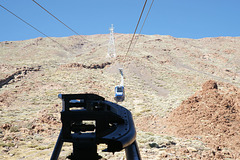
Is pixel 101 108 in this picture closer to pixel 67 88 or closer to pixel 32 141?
pixel 32 141

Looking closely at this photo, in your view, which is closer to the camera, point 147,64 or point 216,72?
point 147,64

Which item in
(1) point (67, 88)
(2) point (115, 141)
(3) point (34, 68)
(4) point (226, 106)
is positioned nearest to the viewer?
(2) point (115, 141)

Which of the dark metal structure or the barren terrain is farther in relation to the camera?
the barren terrain

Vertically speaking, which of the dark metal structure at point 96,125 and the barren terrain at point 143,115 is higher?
the dark metal structure at point 96,125

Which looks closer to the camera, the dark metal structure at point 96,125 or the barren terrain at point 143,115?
the dark metal structure at point 96,125

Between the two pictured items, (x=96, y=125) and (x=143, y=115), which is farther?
(x=143, y=115)

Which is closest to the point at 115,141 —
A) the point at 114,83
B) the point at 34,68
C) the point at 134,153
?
the point at 134,153

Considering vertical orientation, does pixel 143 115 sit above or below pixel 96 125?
below

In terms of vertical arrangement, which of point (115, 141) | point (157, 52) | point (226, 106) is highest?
point (157, 52)

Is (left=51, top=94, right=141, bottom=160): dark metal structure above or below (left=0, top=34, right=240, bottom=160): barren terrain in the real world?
above

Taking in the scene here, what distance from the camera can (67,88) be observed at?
35219mm

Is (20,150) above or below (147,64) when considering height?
below

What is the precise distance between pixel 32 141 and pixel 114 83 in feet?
95.1

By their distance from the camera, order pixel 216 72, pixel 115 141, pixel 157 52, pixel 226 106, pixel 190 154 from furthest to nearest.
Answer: pixel 157 52, pixel 216 72, pixel 226 106, pixel 190 154, pixel 115 141
